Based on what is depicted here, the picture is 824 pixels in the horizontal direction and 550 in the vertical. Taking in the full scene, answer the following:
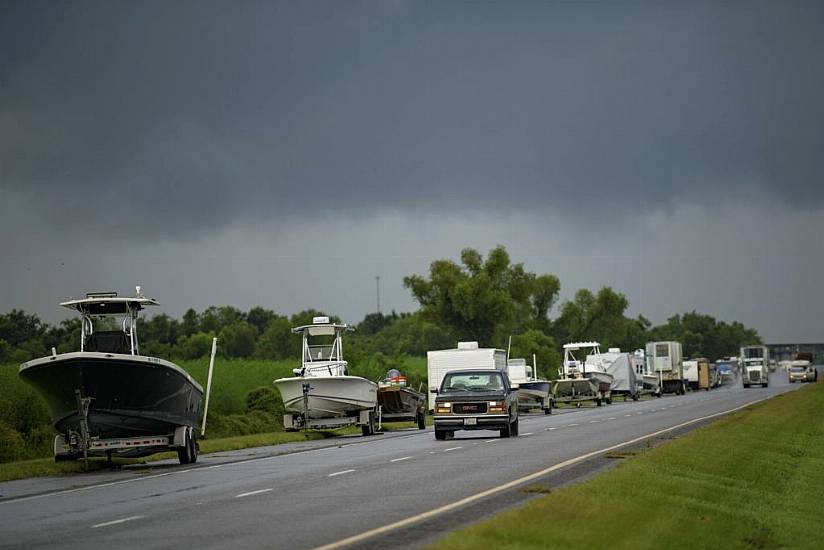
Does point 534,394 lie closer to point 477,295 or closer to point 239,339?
point 477,295

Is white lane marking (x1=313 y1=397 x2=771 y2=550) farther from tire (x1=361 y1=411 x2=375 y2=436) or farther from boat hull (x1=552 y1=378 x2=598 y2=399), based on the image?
boat hull (x1=552 y1=378 x2=598 y2=399)

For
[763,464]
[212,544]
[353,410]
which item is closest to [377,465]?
[763,464]

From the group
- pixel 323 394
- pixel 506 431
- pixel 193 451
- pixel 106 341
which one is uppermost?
pixel 106 341

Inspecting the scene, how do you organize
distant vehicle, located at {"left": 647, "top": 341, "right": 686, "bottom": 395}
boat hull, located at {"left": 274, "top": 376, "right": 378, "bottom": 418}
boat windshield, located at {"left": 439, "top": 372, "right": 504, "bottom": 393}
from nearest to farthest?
boat windshield, located at {"left": 439, "top": 372, "right": 504, "bottom": 393} < boat hull, located at {"left": 274, "top": 376, "right": 378, "bottom": 418} < distant vehicle, located at {"left": 647, "top": 341, "right": 686, "bottom": 395}

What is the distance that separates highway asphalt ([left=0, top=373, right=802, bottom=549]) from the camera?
15180 mm

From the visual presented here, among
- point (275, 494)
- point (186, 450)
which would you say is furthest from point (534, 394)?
point (275, 494)

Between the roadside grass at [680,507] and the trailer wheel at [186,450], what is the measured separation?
33.2ft

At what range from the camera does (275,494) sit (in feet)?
67.2

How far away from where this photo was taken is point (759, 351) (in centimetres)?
12850

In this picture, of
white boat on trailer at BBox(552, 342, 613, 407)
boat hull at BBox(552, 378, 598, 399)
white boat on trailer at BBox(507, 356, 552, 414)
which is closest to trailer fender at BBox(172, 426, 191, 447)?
white boat on trailer at BBox(507, 356, 552, 414)

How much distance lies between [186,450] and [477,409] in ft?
33.7

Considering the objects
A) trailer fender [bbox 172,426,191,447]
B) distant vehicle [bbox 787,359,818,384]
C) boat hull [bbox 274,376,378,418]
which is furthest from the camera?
distant vehicle [bbox 787,359,818,384]

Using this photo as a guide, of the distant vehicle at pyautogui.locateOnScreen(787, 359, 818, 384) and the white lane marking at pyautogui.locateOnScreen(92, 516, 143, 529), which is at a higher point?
the distant vehicle at pyautogui.locateOnScreen(787, 359, 818, 384)

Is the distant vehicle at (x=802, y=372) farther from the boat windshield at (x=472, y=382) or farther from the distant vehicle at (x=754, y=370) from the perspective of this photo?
the boat windshield at (x=472, y=382)
